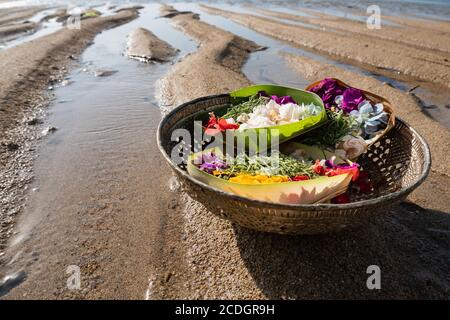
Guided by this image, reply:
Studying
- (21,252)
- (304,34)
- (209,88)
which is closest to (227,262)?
(21,252)

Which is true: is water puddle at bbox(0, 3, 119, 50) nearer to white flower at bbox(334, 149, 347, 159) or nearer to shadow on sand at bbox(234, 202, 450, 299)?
white flower at bbox(334, 149, 347, 159)

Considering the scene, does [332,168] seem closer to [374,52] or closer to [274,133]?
[274,133]

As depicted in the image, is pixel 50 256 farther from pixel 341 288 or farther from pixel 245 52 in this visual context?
pixel 245 52

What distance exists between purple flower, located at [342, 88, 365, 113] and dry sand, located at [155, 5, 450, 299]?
1.13m

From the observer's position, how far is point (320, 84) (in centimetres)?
392

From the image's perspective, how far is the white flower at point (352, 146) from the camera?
3.14 m

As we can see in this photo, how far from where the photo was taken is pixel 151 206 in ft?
12.2

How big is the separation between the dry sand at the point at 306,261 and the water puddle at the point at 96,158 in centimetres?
64

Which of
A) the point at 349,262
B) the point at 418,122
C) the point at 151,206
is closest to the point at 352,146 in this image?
the point at 349,262

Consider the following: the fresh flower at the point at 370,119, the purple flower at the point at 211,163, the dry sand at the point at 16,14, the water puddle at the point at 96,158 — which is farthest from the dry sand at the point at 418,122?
the dry sand at the point at 16,14

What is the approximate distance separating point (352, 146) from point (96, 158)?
3.15 m

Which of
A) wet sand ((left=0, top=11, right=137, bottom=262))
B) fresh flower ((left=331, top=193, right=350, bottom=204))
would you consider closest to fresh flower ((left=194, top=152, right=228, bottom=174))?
fresh flower ((left=331, top=193, right=350, bottom=204))

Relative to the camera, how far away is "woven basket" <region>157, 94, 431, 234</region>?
2.12m
